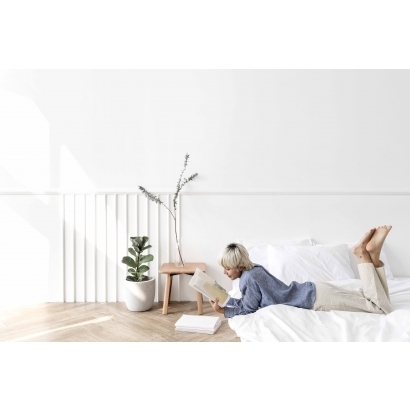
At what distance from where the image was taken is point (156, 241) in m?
3.54

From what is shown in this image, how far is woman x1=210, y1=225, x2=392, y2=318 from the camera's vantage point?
7.32ft

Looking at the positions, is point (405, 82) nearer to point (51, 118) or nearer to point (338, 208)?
point (338, 208)

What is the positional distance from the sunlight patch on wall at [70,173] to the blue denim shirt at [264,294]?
5.96 feet

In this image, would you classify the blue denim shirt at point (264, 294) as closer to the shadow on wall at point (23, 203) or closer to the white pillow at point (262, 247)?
the white pillow at point (262, 247)

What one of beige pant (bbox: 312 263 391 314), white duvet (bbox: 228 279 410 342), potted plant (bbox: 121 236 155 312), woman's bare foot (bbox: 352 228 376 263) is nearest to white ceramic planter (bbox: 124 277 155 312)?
potted plant (bbox: 121 236 155 312)

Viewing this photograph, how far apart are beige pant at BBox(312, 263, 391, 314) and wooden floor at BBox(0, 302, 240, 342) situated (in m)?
0.67

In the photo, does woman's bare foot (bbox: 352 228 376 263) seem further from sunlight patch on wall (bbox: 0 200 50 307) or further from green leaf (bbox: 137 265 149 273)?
sunlight patch on wall (bbox: 0 200 50 307)

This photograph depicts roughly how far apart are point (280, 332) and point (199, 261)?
65.2 inches

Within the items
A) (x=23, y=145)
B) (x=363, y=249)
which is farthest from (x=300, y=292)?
(x=23, y=145)

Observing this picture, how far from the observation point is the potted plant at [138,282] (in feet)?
10.5

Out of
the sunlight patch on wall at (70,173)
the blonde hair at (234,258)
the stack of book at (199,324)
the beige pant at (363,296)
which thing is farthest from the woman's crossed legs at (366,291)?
the sunlight patch on wall at (70,173)

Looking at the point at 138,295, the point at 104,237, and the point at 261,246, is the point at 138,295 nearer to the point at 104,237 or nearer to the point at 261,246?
the point at 104,237

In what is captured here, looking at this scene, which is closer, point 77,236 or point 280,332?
point 280,332

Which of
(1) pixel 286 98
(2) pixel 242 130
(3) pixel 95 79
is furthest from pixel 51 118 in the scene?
(1) pixel 286 98
